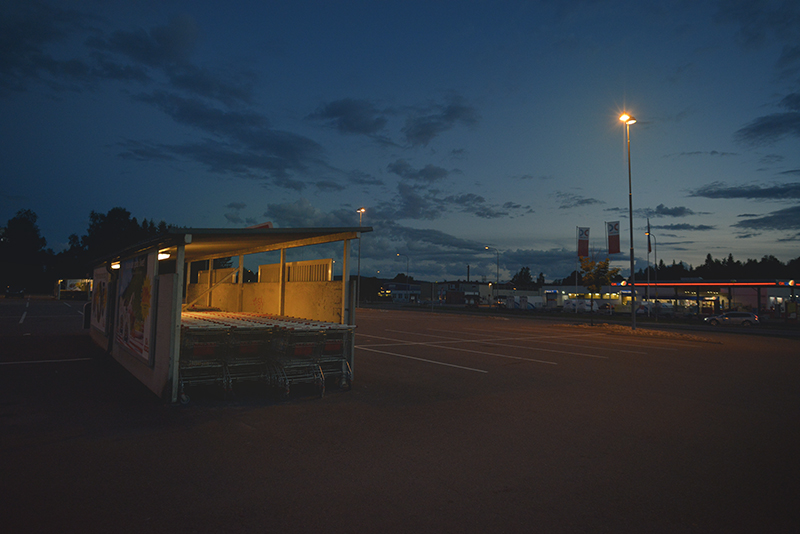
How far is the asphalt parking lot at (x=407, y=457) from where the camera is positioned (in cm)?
369

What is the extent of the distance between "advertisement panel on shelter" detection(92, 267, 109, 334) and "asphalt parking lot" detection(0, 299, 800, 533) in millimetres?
3702

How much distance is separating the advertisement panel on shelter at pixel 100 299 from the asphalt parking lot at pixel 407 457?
12.1 feet

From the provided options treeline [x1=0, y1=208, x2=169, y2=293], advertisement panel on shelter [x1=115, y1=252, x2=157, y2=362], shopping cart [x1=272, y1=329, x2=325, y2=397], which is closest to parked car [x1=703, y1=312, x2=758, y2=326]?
shopping cart [x1=272, y1=329, x2=325, y2=397]

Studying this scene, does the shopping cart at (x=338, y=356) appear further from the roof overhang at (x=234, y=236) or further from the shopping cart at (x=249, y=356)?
the roof overhang at (x=234, y=236)

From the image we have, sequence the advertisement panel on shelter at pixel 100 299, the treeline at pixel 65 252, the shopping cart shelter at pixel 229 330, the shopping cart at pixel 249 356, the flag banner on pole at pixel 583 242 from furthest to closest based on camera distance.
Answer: the treeline at pixel 65 252
the flag banner on pole at pixel 583 242
the advertisement panel on shelter at pixel 100 299
the shopping cart at pixel 249 356
the shopping cart shelter at pixel 229 330

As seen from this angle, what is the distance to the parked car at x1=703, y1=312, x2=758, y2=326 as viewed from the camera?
33344 millimetres

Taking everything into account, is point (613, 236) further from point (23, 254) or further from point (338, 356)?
point (23, 254)

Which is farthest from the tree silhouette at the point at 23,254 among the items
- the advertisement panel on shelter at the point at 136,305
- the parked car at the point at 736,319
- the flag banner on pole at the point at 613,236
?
the parked car at the point at 736,319

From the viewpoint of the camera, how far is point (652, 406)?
763cm

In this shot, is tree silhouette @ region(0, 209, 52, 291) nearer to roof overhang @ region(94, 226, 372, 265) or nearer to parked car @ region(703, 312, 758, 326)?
roof overhang @ region(94, 226, 372, 265)

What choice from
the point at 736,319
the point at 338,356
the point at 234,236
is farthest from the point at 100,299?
the point at 736,319

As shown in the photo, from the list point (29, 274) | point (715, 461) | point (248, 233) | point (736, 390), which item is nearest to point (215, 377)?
point (248, 233)

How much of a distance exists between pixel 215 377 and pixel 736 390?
Result: 10043 mm

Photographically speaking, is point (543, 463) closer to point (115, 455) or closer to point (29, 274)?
point (115, 455)
